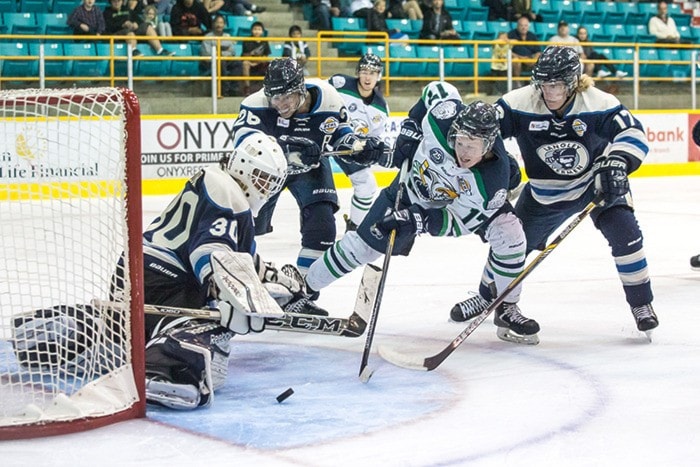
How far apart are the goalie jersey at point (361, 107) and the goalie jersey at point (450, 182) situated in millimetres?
2581

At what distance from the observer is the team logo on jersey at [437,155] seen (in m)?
3.72

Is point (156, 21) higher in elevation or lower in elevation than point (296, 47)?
higher

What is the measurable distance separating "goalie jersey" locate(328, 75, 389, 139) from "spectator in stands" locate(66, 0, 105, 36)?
3672 millimetres

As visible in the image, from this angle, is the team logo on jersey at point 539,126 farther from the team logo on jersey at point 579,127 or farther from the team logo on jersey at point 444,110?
the team logo on jersey at point 444,110

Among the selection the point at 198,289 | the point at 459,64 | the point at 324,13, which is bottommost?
the point at 198,289

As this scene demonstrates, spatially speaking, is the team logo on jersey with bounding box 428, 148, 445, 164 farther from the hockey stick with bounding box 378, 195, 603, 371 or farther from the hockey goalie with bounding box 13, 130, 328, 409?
the hockey goalie with bounding box 13, 130, 328, 409

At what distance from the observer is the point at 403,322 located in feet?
13.7

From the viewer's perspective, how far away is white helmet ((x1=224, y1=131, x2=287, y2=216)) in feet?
10.2

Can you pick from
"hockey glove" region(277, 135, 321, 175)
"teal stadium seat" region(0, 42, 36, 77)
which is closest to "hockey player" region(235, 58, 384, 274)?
"hockey glove" region(277, 135, 321, 175)

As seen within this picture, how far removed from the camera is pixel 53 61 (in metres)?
9.59

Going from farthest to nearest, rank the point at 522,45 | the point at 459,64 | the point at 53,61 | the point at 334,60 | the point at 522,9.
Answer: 1. the point at 522,9
2. the point at 459,64
3. the point at 522,45
4. the point at 334,60
5. the point at 53,61

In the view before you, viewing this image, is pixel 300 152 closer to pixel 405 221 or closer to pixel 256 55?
pixel 405 221

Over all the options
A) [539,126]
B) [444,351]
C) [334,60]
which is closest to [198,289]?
[444,351]

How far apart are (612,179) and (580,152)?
345 millimetres
